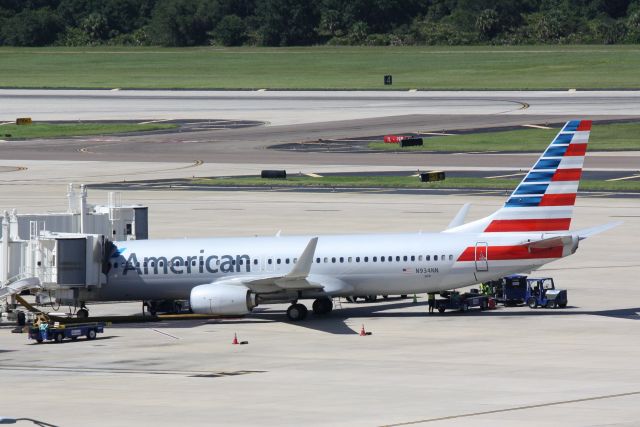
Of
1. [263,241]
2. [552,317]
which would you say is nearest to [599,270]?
[552,317]

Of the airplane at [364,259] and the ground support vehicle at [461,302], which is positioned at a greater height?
the airplane at [364,259]

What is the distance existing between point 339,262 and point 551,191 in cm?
959

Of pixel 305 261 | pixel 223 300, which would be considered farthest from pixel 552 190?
pixel 223 300

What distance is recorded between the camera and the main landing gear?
202ft

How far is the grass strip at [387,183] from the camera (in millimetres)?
112312

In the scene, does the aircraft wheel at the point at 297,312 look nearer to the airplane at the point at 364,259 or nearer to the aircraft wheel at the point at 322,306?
the airplane at the point at 364,259

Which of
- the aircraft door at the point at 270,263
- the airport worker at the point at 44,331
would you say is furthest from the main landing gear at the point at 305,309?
the airport worker at the point at 44,331

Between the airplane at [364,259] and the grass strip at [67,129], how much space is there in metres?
104

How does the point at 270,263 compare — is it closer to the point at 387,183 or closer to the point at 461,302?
the point at 461,302

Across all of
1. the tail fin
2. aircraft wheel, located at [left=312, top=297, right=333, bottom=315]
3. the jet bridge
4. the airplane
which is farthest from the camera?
aircraft wheel, located at [left=312, top=297, right=333, bottom=315]

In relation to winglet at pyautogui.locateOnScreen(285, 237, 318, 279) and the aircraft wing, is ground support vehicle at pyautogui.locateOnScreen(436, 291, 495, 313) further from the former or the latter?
winglet at pyautogui.locateOnScreen(285, 237, 318, 279)

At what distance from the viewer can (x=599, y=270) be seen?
74000mm

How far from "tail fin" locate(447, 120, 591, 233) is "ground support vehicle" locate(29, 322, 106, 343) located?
54.4 ft

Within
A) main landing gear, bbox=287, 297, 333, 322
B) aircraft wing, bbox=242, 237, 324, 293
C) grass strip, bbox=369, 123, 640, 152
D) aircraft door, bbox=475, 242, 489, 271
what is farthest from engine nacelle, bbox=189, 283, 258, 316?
grass strip, bbox=369, 123, 640, 152
